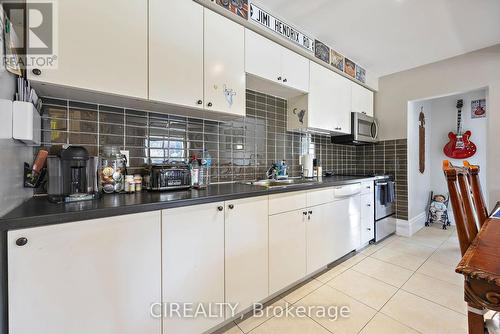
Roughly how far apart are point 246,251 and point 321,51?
2271mm

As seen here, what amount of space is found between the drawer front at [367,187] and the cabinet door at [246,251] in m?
1.62

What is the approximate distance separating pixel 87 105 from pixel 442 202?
5.00 m

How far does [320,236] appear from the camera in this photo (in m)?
1.98

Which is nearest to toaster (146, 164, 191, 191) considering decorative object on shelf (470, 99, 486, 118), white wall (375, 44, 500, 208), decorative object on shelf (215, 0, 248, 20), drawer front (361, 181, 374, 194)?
decorative object on shelf (215, 0, 248, 20)

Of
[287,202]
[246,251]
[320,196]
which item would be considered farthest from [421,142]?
[246,251]

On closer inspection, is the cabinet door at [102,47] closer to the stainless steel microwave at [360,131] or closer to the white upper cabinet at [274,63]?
the white upper cabinet at [274,63]

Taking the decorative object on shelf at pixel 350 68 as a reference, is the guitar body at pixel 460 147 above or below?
below

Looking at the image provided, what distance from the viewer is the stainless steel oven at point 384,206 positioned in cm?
282

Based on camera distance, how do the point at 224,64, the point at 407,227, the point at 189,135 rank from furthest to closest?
the point at 407,227, the point at 189,135, the point at 224,64

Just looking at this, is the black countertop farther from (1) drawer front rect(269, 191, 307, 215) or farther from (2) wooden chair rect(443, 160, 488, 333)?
(2) wooden chair rect(443, 160, 488, 333)

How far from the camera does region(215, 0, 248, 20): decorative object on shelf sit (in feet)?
5.22

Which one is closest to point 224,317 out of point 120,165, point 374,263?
point 120,165

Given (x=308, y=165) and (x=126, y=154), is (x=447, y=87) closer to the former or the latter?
(x=308, y=165)

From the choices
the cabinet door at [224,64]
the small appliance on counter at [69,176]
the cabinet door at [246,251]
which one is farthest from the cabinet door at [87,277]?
the cabinet door at [224,64]
